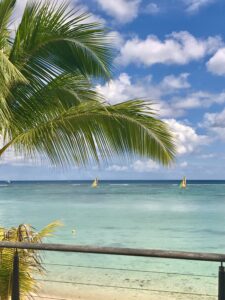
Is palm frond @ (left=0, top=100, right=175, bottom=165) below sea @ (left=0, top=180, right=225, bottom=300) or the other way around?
the other way around

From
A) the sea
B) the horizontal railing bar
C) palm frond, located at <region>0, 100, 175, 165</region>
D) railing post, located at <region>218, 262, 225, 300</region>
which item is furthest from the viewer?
the sea

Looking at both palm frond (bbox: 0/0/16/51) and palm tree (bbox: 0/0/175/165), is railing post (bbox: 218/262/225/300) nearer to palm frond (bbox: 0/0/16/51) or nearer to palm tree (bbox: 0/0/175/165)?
palm tree (bbox: 0/0/175/165)

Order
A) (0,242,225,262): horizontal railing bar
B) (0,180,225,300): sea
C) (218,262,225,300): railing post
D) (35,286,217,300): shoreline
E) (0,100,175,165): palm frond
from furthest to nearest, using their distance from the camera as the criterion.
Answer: (0,180,225,300): sea < (35,286,217,300): shoreline < (0,100,175,165): palm frond < (218,262,225,300): railing post < (0,242,225,262): horizontal railing bar

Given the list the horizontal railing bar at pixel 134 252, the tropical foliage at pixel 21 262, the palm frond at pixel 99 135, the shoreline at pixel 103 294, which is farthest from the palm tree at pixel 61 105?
the shoreline at pixel 103 294

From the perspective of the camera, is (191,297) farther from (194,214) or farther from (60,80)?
(194,214)

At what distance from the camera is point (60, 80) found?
5.21 metres

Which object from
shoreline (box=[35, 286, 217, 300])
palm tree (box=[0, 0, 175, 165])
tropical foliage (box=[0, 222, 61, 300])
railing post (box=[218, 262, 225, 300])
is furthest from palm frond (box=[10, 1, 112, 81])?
shoreline (box=[35, 286, 217, 300])

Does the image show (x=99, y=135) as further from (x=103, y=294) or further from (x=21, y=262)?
(x=103, y=294)

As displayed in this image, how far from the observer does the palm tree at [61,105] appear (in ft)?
14.9

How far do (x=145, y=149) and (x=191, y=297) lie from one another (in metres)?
7.41

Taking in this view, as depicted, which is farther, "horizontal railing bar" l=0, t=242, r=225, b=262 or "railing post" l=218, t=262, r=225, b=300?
"railing post" l=218, t=262, r=225, b=300

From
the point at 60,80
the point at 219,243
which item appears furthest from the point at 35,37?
the point at 219,243

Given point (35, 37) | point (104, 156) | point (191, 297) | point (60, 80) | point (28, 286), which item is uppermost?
point (35, 37)

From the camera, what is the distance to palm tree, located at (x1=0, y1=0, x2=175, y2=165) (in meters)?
4.54
